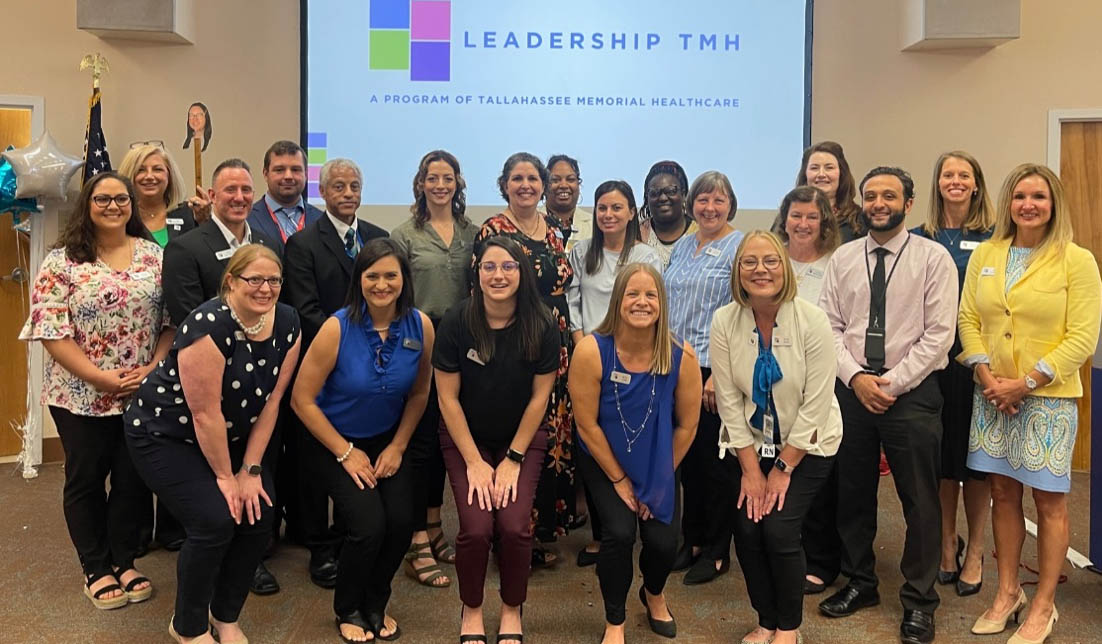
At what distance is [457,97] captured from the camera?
5051mm

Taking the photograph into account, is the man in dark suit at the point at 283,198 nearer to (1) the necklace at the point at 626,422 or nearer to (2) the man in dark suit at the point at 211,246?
(2) the man in dark suit at the point at 211,246

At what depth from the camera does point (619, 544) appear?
8.31ft

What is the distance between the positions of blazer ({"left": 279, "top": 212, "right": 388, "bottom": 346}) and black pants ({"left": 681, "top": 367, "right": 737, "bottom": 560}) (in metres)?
1.44

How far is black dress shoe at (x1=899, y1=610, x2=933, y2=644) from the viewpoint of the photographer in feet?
8.54

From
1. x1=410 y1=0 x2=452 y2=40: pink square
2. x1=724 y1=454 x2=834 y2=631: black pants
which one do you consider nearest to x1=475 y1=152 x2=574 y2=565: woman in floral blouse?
x1=724 y1=454 x2=834 y2=631: black pants

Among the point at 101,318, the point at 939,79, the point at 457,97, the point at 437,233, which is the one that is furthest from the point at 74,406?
the point at 939,79

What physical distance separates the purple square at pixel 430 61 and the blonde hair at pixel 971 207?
10.2 feet

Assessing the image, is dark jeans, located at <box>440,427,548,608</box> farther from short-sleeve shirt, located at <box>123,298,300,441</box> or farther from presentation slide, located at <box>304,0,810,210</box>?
presentation slide, located at <box>304,0,810,210</box>

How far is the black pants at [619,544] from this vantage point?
8.36ft

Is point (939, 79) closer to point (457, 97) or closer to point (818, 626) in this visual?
point (457, 97)

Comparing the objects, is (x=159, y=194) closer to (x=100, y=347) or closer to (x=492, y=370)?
(x=100, y=347)

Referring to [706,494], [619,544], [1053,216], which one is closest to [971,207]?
[1053,216]

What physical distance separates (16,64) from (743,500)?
16.2 feet

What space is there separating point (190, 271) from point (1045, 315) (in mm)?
2820
